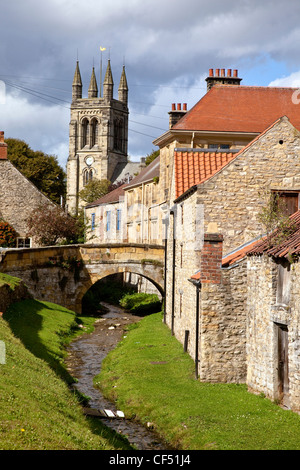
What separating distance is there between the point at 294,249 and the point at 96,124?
340 feet

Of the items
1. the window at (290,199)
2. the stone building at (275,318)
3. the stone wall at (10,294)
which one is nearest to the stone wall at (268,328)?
the stone building at (275,318)

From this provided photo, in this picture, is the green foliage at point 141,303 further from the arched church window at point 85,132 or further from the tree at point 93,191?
the arched church window at point 85,132

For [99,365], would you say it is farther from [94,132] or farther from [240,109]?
[94,132]

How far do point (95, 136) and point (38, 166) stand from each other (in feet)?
168

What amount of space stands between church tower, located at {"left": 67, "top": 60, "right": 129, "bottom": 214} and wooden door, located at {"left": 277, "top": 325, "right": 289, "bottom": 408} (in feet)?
317

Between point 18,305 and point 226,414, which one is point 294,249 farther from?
point 18,305

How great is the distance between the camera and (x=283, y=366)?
1373cm

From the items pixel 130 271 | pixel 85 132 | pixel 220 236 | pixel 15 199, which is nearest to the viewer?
pixel 220 236

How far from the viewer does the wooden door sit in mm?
13531

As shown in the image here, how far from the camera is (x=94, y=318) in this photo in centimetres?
3444

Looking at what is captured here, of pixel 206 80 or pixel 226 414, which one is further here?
pixel 206 80

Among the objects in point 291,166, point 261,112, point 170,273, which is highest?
point 261,112

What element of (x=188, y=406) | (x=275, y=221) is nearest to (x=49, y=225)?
(x=275, y=221)
